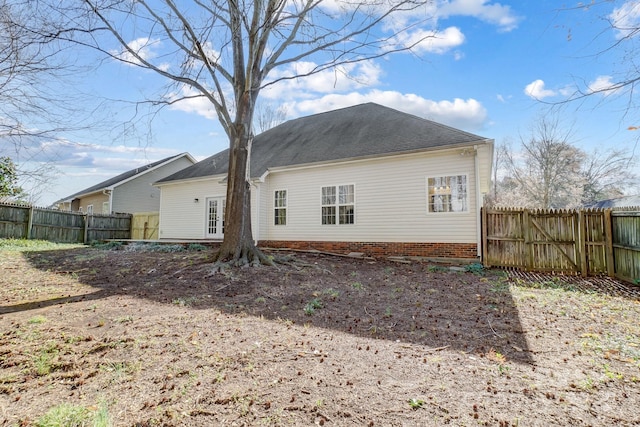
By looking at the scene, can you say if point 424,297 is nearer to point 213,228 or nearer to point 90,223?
point 213,228

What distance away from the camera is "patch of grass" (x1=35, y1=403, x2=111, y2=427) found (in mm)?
2104

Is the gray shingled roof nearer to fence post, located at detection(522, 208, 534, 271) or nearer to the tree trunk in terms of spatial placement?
fence post, located at detection(522, 208, 534, 271)

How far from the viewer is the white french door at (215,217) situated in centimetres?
1484

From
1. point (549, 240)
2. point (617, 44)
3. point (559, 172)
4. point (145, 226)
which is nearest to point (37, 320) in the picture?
point (617, 44)

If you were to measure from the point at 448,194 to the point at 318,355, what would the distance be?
26.4 feet

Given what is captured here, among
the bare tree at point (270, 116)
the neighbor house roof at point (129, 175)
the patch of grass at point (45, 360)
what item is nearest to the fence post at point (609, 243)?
the patch of grass at point (45, 360)

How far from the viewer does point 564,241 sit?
8445 mm

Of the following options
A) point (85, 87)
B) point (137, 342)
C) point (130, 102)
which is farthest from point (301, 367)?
point (130, 102)

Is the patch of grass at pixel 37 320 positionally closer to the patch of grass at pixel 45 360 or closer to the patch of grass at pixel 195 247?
the patch of grass at pixel 45 360

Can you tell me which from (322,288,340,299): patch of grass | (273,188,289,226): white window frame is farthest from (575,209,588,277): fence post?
(273,188,289,226): white window frame

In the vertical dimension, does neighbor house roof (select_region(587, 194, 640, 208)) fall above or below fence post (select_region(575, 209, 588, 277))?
above

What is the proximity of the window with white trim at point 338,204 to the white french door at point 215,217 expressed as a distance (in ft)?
17.5

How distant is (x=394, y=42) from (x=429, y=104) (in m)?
13.9

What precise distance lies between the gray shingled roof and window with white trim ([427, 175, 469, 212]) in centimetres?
108
